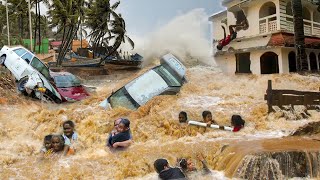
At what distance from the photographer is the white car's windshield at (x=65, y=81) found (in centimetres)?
1792

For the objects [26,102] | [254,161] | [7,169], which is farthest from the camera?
[26,102]

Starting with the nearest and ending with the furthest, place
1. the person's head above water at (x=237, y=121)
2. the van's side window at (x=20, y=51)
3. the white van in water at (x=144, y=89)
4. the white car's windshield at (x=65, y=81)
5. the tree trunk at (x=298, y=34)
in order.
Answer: the person's head above water at (x=237, y=121) → the white van in water at (x=144, y=89) → the van's side window at (x=20, y=51) → the white car's windshield at (x=65, y=81) → the tree trunk at (x=298, y=34)

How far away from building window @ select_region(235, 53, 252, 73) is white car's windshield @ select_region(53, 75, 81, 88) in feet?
32.7

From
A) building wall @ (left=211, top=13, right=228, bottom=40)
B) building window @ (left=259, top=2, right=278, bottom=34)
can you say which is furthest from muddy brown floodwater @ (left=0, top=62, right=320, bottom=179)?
building wall @ (left=211, top=13, right=228, bottom=40)

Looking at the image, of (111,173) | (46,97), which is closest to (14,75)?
(46,97)

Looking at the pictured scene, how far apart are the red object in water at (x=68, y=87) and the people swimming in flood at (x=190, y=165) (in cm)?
1024

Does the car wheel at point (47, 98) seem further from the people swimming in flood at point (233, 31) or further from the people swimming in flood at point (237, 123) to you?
the people swimming in flood at point (233, 31)

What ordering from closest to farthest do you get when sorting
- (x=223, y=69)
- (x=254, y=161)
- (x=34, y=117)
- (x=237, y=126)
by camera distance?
(x=254, y=161)
(x=237, y=126)
(x=34, y=117)
(x=223, y=69)

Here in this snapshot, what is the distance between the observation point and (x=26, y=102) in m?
15.4

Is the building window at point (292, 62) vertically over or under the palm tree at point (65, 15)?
under

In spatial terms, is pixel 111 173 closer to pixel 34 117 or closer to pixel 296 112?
pixel 34 117

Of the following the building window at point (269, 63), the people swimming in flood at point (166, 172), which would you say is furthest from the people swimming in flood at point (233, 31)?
the people swimming in flood at point (166, 172)

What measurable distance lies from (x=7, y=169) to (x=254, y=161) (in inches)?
220

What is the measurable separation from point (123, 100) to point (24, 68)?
20.3ft
